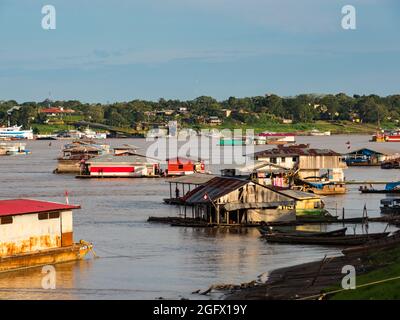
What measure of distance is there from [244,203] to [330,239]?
716 cm

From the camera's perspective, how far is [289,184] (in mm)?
63781

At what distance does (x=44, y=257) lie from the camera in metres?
34.5

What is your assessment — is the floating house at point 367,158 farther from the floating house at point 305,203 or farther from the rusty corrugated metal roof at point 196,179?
the floating house at point 305,203

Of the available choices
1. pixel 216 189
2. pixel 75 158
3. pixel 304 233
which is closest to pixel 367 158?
pixel 75 158

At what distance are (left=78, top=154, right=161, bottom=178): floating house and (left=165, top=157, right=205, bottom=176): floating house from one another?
1.43m

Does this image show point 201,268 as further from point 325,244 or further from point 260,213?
point 260,213

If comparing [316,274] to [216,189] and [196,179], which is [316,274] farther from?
[196,179]

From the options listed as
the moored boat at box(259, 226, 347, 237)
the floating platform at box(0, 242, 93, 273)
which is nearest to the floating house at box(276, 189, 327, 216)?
the moored boat at box(259, 226, 347, 237)

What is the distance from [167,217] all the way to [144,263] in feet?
44.1

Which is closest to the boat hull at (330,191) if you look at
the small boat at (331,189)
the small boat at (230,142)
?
the small boat at (331,189)

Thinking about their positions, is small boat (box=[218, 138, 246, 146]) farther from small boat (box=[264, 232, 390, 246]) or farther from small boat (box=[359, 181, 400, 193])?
small boat (box=[264, 232, 390, 246])

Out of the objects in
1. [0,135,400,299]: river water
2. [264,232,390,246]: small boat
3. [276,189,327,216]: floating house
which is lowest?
[0,135,400,299]: river water

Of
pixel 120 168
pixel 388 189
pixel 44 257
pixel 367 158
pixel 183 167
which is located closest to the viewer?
pixel 44 257

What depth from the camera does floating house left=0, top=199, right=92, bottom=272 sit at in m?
33.5
